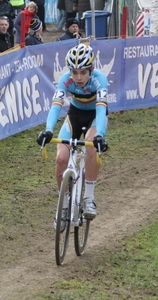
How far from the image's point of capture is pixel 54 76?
12469 millimetres

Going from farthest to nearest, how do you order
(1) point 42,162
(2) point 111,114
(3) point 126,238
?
(2) point 111,114, (1) point 42,162, (3) point 126,238

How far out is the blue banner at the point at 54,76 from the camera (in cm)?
1121

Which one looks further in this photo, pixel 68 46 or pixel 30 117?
pixel 68 46

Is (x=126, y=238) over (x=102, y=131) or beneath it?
beneath

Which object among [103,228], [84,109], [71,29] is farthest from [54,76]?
[84,109]

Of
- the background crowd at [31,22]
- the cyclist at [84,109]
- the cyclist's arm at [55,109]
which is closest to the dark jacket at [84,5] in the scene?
the background crowd at [31,22]

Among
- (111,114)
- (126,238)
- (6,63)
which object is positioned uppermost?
(6,63)

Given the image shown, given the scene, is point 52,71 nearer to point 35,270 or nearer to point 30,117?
point 30,117

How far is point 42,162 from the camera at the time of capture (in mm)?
10688

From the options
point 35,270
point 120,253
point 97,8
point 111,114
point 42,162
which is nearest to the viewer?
point 35,270

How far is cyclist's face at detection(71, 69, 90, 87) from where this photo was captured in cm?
673

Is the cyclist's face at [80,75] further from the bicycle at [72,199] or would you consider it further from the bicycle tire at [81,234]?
the bicycle tire at [81,234]

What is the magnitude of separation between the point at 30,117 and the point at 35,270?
18.4 feet

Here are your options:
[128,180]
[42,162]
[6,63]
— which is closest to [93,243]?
[128,180]
